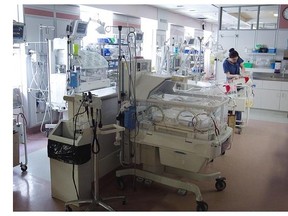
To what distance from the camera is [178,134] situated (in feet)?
10.4

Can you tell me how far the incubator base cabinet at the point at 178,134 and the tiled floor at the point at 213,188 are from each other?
162mm

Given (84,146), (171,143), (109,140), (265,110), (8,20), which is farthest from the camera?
(265,110)

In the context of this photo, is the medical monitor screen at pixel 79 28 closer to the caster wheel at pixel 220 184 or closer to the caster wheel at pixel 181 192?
the caster wheel at pixel 181 192

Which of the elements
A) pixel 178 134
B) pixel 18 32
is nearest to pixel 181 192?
pixel 178 134

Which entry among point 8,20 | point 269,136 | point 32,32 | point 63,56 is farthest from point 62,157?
point 269,136

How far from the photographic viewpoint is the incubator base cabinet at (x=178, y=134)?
3.03m

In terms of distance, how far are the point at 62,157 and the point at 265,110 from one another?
20.2 feet

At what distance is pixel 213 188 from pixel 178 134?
88 cm

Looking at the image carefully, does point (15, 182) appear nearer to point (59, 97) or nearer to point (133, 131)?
point (133, 131)

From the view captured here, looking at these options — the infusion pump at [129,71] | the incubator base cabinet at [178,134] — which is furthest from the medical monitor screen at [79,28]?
the incubator base cabinet at [178,134]

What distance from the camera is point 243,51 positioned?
8.11 metres

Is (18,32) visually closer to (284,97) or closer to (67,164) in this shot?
(67,164)

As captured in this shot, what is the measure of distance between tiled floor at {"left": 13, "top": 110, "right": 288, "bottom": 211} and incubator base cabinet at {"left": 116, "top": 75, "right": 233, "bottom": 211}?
0.53 feet

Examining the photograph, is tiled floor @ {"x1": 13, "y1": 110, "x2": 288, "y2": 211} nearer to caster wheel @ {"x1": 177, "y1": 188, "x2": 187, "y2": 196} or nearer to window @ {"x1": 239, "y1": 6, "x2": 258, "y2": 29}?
caster wheel @ {"x1": 177, "y1": 188, "x2": 187, "y2": 196}
